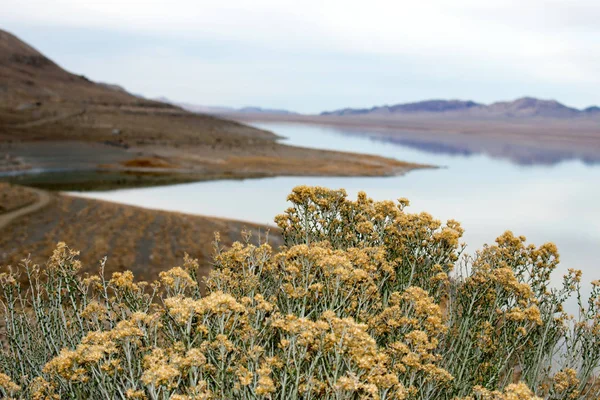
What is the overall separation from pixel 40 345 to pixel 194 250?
18.7 m

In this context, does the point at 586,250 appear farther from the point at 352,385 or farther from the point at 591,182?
the point at 591,182

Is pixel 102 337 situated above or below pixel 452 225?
below

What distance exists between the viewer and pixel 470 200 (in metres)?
53.0

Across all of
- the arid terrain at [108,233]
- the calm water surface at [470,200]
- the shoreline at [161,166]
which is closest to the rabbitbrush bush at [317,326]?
the arid terrain at [108,233]

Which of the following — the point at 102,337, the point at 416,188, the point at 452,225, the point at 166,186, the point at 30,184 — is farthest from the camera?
the point at 416,188

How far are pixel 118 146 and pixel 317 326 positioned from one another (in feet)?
230

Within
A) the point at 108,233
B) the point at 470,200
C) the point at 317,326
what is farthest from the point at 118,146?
the point at 317,326

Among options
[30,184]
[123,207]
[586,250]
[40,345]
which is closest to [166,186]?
[30,184]

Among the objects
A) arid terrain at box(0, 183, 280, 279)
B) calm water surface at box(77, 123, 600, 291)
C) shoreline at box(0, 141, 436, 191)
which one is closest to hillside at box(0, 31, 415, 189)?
shoreline at box(0, 141, 436, 191)

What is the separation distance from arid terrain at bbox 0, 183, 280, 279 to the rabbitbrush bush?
14.0 m

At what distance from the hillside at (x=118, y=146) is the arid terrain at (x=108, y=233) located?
16276 millimetres

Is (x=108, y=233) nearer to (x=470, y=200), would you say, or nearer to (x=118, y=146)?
(x=470, y=200)

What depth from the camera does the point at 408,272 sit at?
290 inches

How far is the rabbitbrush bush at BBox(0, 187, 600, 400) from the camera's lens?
4410 mm
